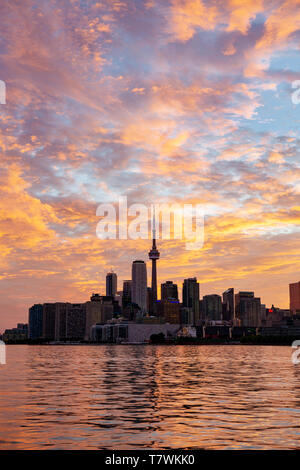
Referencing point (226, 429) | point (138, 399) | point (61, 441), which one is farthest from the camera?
point (138, 399)

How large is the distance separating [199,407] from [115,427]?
1305 centimetres

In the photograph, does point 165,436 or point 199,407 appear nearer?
point 165,436

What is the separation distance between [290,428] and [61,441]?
15.2 metres

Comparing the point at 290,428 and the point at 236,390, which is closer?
the point at 290,428

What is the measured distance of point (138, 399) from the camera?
55688 millimetres

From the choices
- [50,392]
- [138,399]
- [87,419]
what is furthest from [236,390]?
[87,419]

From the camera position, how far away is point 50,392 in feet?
210

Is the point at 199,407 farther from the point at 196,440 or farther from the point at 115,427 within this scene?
the point at 196,440

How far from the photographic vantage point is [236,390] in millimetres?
65250

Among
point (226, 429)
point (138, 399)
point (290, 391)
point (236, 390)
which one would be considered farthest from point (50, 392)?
point (226, 429)
